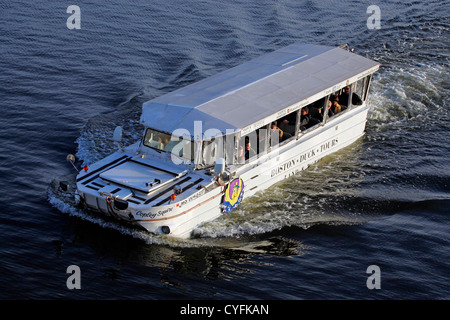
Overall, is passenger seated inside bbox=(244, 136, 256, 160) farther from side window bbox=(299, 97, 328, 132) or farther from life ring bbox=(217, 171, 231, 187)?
side window bbox=(299, 97, 328, 132)

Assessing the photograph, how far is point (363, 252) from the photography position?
21438 mm

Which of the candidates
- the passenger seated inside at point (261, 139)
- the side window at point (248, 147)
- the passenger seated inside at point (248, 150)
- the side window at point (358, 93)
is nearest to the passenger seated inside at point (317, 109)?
the side window at point (358, 93)

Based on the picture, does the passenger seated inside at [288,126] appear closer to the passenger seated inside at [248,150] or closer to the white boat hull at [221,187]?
the white boat hull at [221,187]

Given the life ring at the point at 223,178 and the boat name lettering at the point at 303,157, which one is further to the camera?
the boat name lettering at the point at 303,157

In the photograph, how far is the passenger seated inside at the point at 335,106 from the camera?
27578 mm

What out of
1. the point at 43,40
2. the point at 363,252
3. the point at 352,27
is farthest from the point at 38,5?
the point at 363,252

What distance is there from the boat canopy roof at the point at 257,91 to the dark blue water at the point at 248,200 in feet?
10.1

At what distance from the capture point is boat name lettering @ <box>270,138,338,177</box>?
81.4 feet

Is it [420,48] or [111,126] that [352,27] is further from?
[111,126]

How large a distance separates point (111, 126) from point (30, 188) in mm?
5693

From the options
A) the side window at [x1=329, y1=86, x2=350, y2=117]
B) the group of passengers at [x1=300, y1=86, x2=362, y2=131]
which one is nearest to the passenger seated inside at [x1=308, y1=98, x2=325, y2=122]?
the group of passengers at [x1=300, y1=86, x2=362, y2=131]

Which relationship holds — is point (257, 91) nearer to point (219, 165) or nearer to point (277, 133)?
point (277, 133)

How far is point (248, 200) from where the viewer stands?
23969 mm

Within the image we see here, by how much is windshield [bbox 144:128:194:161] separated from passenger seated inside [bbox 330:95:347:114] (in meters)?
7.77
